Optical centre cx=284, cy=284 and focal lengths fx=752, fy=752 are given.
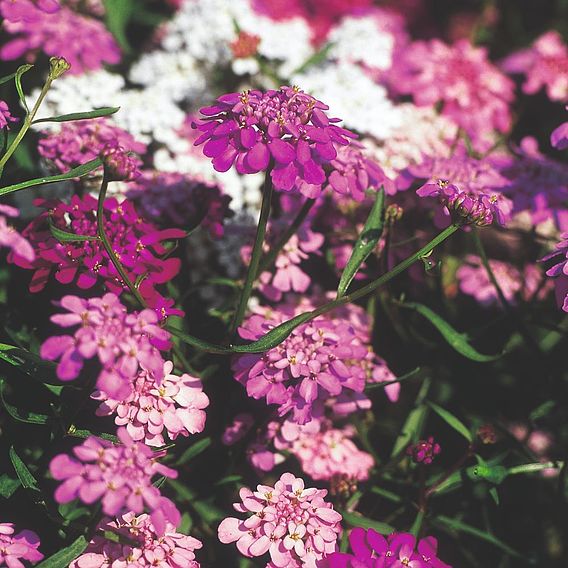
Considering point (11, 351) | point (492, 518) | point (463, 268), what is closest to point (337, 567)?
point (11, 351)

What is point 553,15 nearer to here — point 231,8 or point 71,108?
point 231,8

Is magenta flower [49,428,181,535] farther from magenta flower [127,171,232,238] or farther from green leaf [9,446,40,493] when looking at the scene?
magenta flower [127,171,232,238]

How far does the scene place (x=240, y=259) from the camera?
1.10 m

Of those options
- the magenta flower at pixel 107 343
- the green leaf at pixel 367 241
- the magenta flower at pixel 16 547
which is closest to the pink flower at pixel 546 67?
the green leaf at pixel 367 241

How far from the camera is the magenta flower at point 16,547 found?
681mm

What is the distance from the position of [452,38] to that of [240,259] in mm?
1370

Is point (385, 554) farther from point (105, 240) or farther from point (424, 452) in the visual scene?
point (105, 240)

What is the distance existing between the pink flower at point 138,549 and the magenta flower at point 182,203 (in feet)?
1.27

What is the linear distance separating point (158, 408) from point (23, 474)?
0.14 meters

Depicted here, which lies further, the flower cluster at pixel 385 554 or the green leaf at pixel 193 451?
the green leaf at pixel 193 451

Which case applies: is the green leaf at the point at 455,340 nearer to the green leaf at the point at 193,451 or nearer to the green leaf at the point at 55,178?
the green leaf at the point at 193,451

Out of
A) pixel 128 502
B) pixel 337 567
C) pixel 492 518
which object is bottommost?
pixel 492 518

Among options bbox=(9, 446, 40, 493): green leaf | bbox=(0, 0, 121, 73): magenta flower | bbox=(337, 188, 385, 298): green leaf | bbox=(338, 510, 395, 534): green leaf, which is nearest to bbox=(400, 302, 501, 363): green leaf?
bbox=(337, 188, 385, 298): green leaf

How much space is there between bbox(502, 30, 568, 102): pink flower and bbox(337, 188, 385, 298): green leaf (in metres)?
0.78
